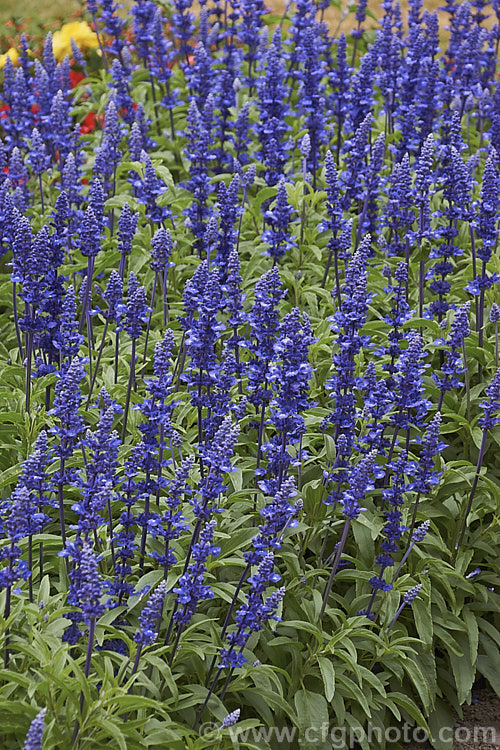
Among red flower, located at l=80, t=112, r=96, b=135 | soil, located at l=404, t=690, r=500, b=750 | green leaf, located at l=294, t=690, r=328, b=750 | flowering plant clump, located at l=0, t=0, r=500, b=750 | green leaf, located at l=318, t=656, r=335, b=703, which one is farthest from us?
red flower, located at l=80, t=112, r=96, b=135

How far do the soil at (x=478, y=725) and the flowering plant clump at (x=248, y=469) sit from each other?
135mm

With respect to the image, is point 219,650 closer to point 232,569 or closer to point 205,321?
point 232,569

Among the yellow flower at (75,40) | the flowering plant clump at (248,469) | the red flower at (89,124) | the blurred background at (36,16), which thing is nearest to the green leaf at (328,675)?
the flowering plant clump at (248,469)

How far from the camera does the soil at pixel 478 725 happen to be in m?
5.13

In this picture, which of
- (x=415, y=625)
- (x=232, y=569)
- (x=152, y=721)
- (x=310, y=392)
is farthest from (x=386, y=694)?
(x=310, y=392)

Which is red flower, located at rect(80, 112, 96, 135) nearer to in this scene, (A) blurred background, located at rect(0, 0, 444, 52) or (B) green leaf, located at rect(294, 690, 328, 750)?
(A) blurred background, located at rect(0, 0, 444, 52)

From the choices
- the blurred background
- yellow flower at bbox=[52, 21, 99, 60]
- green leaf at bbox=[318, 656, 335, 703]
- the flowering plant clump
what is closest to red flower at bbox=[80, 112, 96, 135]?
yellow flower at bbox=[52, 21, 99, 60]

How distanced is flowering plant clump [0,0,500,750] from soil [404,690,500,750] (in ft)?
0.44

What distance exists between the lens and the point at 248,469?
5.36 m

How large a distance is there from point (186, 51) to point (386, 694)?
267 inches

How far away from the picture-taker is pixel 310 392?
591 cm

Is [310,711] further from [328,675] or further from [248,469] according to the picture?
[248,469]

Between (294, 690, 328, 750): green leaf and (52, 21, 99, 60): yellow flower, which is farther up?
(52, 21, 99, 60): yellow flower

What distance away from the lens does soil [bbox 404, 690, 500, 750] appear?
5133mm
